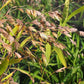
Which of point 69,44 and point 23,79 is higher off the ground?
point 69,44

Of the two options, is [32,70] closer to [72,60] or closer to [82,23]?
[72,60]

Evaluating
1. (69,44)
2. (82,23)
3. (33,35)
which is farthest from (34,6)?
(33,35)

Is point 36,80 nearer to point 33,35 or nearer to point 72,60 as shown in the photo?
point 72,60

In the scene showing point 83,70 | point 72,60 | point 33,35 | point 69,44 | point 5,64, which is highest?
point 33,35

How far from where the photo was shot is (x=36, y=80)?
1.46 m

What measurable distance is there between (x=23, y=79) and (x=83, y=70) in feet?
1.83

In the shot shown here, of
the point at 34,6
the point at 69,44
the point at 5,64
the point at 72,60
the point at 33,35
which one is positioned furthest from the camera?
the point at 34,6

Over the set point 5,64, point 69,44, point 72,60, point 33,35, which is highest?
point 33,35

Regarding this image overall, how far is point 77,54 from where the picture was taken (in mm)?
1661

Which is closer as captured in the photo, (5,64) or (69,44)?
(5,64)

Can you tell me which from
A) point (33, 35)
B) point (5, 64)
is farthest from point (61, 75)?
point (5, 64)

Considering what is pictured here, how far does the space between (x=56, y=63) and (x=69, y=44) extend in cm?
28

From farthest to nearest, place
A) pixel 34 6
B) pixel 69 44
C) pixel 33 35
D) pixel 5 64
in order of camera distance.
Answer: pixel 34 6
pixel 69 44
pixel 33 35
pixel 5 64

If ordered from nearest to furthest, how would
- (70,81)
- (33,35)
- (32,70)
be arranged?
1. (33,35)
2. (70,81)
3. (32,70)
